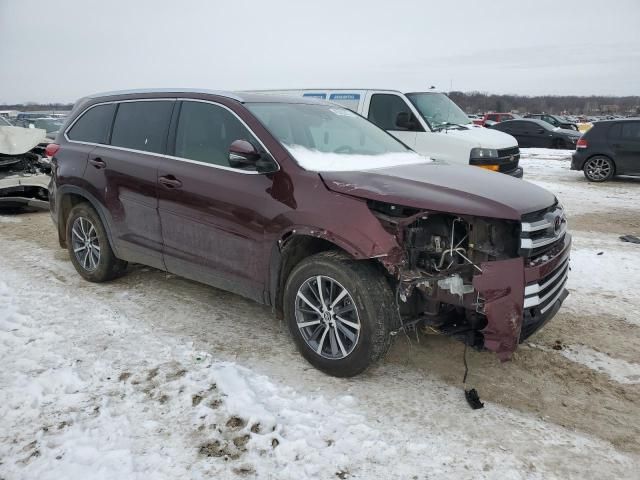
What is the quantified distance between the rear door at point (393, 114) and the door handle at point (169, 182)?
4945 mm

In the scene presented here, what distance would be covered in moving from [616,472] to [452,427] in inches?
32.4

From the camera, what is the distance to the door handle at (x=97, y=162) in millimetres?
4741

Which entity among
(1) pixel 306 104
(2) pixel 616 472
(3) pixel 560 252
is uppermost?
(1) pixel 306 104

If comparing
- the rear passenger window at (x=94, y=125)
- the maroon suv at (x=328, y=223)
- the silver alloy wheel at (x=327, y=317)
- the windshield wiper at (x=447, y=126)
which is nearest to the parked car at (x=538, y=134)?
the windshield wiper at (x=447, y=126)

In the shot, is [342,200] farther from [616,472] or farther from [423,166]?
[616,472]

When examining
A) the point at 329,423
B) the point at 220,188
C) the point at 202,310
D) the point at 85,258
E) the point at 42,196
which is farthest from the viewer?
the point at 42,196

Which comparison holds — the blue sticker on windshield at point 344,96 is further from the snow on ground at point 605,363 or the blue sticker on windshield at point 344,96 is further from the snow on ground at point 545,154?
the snow on ground at point 545,154

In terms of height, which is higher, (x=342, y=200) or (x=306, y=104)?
(x=306, y=104)

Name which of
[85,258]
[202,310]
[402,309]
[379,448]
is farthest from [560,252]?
[85,258]

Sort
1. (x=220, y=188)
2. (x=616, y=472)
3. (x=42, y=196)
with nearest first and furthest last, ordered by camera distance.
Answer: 1. (x=616, y=472)
2. (x=220, y=188)
3. (x=42, y=196)

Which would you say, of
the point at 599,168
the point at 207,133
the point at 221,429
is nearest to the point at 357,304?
the point at 221,429

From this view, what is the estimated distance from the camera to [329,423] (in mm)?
2906

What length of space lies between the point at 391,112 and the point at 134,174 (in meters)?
5.19

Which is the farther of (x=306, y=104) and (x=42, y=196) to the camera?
(x=42, y=196)
